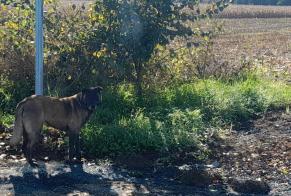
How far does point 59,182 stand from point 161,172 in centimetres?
141

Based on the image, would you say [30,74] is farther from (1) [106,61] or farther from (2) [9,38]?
(1) [106,61]

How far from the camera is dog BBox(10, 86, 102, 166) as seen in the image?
7.08 metres

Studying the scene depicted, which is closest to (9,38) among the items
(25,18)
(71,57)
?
(25,18)

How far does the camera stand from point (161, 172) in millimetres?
7035

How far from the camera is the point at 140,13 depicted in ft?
32.0

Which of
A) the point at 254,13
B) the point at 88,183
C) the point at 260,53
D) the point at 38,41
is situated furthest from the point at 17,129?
the point at 254,13

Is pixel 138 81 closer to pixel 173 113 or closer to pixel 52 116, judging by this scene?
pixel 173 113

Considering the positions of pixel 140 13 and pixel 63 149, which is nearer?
pixel 63 149

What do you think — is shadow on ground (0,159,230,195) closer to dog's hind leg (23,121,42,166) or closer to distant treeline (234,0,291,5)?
dog's hind leg (23,121,42,166)

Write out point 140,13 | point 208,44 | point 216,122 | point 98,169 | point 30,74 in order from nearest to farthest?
point 98,169, point 216,122, point 140,13, point 30,74, point 208,44

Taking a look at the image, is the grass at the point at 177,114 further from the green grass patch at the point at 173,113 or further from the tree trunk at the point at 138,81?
the tree trunk at the point at 138,81

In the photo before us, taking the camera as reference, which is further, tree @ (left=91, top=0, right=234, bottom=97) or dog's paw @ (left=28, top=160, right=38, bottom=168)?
tree @ (left=91, top=0, right=234, bottom=97)

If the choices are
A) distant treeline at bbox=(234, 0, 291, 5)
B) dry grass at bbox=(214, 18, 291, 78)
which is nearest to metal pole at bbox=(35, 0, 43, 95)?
dry grass at bbox=(214, 18, 291, 78)

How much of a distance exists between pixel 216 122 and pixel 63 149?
9.23ft
